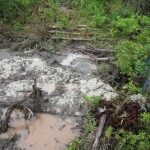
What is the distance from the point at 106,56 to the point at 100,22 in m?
1.56

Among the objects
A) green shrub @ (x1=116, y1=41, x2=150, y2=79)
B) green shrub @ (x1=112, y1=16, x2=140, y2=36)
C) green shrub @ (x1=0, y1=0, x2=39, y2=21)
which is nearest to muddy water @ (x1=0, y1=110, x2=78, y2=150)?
green shrub @ (x1=116, y1=41, x2=150, y2=79)

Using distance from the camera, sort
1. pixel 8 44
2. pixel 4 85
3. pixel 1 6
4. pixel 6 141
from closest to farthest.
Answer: pixel 6 141 → pixel 4 85 → pixel 8 44 → pixel 1 6

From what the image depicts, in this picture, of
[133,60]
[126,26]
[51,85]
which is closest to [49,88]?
[51,85]

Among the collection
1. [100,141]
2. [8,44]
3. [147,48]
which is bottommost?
[8,44]

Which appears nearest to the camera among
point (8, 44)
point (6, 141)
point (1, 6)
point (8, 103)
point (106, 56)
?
point (6, 141)

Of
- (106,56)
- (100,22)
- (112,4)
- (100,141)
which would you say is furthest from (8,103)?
(112,4)

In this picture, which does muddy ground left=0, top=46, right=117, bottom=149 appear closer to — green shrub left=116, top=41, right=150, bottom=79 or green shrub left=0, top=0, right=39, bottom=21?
green shrub left=116, top=41, right=150, bottom=79

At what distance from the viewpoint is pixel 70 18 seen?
27.7 ft

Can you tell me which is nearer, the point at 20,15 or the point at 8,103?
the point at 8,103

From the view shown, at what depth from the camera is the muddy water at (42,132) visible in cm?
458

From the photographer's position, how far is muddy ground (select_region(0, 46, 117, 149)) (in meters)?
4.90

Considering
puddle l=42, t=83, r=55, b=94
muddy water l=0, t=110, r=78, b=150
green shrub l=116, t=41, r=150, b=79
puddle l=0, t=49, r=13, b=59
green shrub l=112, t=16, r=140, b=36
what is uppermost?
green shrub l=116, t=41, r=150, b=79

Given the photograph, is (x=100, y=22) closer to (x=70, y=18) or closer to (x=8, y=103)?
(x=70, y=18)

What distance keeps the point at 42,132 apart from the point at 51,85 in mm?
1243
